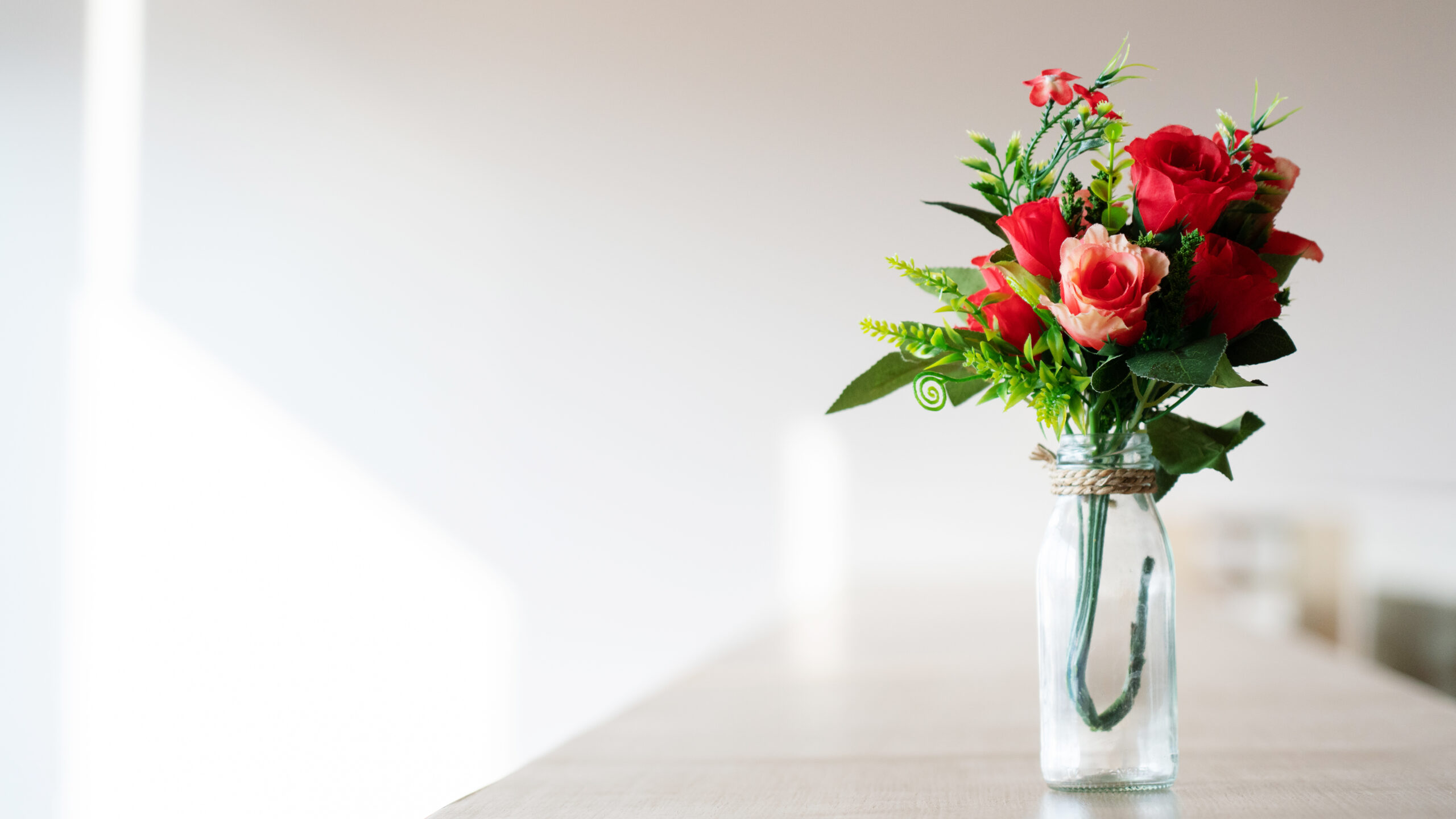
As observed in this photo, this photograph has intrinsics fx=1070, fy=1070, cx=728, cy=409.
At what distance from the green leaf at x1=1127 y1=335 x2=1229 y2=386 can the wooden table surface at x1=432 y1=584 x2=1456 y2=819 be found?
0.77 feet

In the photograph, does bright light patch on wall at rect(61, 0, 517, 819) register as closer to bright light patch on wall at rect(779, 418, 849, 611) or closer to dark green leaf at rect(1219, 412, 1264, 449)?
bright light patch on wall at rect(779, 418, 849, 611)

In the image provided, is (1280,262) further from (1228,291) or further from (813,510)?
(813,510)

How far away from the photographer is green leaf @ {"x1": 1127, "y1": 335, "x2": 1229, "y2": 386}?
533 millimetres

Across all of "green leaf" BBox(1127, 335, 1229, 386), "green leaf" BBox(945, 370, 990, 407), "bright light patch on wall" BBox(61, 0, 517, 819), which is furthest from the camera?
"bright light patch on wall" BBox(61, 0, 517, 819)

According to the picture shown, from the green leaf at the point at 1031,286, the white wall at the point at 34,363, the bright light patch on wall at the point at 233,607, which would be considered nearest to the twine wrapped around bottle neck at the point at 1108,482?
the green leaf at the point at 1031,286

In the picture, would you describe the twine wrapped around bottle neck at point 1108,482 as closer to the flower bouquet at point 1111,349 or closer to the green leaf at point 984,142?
the flower bouquet at point 1111,349

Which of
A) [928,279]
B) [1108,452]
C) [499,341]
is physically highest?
[499,341]

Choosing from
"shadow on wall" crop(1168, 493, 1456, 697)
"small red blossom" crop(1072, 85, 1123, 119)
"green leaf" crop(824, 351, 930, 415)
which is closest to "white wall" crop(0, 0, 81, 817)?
"shadow on wall" crop(1168, 493, 1456, 697)

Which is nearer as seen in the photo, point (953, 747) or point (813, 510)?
point (953, 747)

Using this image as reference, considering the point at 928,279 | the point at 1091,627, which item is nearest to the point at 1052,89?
the point at 928,279

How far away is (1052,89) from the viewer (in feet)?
2.02

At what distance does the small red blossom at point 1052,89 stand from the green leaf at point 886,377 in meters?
0.16

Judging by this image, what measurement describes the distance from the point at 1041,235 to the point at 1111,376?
9 cm

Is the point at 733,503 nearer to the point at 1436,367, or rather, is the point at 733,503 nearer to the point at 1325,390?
the point at 1325,390
